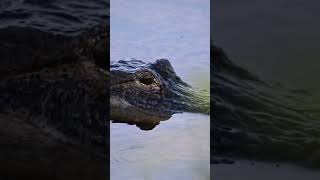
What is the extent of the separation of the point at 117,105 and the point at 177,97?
0.44m

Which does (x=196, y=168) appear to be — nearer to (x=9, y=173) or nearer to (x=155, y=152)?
(x=155, y=152)

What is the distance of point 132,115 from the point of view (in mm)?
4500

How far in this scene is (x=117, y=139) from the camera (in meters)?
4.48

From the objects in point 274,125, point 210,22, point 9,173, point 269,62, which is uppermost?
point 210,22

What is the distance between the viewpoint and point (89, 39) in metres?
4.47

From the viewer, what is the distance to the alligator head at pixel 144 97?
14.7 feet

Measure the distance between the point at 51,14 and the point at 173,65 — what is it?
965 millimetres

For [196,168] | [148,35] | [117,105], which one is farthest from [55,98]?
[196,168]

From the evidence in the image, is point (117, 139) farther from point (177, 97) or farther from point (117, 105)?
point (177, 97)

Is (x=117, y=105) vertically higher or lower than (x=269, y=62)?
lower

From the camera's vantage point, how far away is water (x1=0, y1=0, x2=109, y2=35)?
4457 mm

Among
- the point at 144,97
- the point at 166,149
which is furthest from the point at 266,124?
→ the point at 144,97

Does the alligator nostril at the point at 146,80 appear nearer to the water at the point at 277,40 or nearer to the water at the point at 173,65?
the water at the point at 173,65

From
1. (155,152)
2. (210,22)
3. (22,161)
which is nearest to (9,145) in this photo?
(22,161)
